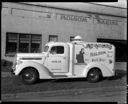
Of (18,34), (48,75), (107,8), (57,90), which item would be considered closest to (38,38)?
(18,34)

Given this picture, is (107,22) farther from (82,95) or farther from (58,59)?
(82,95)

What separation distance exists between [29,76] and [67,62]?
7.04 feet

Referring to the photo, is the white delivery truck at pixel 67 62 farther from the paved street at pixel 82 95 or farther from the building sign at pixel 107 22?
the building sign at pixel 107 22

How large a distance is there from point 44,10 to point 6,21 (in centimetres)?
323

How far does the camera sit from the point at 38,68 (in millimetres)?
13523

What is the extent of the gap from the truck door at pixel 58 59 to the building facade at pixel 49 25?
7.11m

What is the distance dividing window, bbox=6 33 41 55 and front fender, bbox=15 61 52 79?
7.69 meters

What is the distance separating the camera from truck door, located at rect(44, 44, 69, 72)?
14.0 m

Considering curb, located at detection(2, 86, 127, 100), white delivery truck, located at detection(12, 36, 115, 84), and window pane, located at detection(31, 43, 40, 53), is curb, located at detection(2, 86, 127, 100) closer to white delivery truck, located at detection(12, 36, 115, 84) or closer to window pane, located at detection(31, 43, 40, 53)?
white delivery truck, located at detection(12, 36, 115, 84)

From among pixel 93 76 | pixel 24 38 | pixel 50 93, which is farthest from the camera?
pixel 24 38

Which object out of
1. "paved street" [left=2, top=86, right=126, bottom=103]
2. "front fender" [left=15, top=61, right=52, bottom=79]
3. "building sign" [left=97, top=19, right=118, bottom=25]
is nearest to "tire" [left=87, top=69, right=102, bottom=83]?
"paved street" [left=2, top=86, right=126, bottom=103]

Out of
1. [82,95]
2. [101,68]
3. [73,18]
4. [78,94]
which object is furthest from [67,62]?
[73,18]

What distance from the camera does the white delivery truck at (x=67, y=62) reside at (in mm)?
13484

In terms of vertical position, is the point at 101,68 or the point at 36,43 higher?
the point at 36,43
